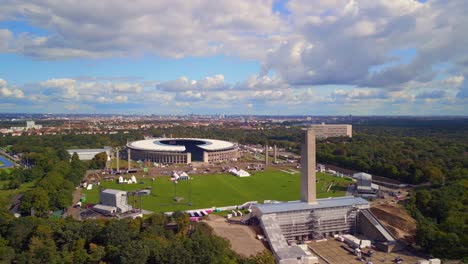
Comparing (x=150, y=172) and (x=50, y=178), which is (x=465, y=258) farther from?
(x=150, y=172)

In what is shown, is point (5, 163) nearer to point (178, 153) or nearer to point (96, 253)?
point (178, 153)

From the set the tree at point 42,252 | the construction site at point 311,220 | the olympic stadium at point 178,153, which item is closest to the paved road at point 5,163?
the olympic stadium at point 178,153

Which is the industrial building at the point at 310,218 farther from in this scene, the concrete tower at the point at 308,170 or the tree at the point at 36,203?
the tree at the point at 36,203

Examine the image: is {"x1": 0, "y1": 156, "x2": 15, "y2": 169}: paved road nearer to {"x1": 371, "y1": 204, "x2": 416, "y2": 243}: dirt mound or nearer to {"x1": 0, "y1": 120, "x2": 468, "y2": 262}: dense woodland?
{"x1": 0, "y1": 120, "x2": 468, "y2": 262}: dense woodland

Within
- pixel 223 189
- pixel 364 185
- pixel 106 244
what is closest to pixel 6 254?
pixel 106 244

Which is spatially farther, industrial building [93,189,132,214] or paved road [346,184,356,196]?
paved road [346,184,356,196]

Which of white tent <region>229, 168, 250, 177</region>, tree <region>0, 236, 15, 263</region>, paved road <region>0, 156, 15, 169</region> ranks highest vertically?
tree <region>0, 236, 15, 263</region>

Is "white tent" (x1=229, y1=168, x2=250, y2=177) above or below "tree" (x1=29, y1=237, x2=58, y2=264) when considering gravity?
below

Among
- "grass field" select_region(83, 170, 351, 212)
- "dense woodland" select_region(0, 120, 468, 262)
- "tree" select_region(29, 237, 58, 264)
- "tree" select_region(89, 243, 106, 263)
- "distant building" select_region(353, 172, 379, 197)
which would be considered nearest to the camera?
"tree" select_region(29, 237, 58, 264)

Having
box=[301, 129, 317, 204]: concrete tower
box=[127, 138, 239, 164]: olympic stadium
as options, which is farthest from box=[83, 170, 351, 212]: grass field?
box=[127, 138, 239, 164]: olympic stadium
